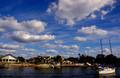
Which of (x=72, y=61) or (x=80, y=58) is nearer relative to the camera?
(x=72, y=61)

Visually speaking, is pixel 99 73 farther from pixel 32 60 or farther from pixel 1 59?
pixel 32 60

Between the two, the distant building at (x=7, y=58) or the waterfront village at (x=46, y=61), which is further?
the distant building at (x=7, y=58)

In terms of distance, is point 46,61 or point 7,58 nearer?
point 7,58

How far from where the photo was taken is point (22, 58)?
Answer: 163m

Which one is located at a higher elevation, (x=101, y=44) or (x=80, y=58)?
(x=101, y=44)

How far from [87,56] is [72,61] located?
1187 inches

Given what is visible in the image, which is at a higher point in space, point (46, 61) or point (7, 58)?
point (7, 58)

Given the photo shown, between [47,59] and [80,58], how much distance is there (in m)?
55.1

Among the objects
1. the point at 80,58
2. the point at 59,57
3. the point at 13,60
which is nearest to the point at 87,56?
the point at 80,58

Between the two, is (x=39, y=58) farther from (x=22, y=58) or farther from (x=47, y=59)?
(x=22, y=58)

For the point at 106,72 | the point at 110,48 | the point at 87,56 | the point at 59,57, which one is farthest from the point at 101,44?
the point at 87,56

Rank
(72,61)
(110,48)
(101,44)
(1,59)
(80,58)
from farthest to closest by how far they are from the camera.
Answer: (80,58) → (72,61) → (1,59) → (101,44) → (110,48)

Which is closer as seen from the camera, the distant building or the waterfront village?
the waterfront village

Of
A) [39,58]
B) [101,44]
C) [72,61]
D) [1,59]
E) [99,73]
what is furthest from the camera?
[72,61]
